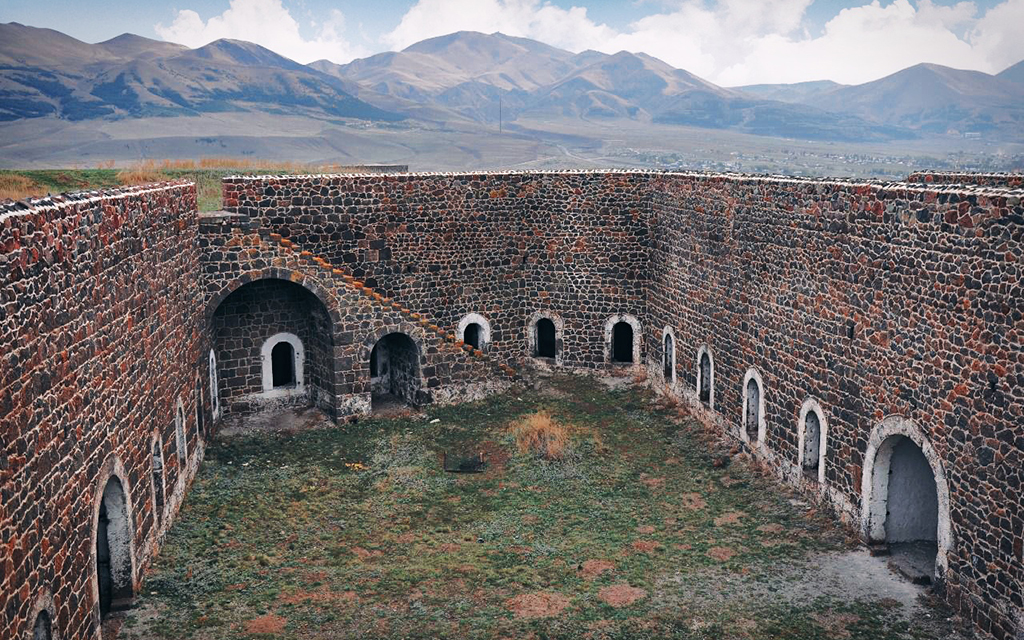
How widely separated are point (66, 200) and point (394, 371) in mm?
12018

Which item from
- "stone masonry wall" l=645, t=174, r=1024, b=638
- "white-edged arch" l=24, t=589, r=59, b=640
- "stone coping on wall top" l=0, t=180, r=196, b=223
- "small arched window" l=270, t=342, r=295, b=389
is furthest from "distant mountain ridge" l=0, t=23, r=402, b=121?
"white-edged arch" l=24, t=589, r=59, b=640

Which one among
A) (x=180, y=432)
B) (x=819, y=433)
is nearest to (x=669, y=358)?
(x=819, y=433)

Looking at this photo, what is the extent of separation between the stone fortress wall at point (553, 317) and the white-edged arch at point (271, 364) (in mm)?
73

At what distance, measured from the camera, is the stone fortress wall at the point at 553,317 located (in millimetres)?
9617

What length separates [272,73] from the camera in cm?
13662

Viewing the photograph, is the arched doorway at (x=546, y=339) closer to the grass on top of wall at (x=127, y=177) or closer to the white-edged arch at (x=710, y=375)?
the white-edged arch at (x=710, y=375)

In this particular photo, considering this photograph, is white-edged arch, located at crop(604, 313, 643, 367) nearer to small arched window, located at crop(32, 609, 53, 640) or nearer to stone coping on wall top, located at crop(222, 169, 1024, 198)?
stone coping on wall top, located at crop(222, 169, 1024, 198)

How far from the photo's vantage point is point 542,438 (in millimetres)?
17906

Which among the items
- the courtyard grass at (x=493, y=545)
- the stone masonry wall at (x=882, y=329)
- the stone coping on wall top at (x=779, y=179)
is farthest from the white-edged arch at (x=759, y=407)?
the stone coping on wall top at (x=779, y=179)

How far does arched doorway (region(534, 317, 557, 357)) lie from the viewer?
23.5 metres

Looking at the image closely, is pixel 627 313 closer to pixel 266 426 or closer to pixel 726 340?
pixel 726 340

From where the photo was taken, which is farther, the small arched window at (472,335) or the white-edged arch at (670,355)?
the small arched window at (472,335)

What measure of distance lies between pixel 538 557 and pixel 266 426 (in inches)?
333

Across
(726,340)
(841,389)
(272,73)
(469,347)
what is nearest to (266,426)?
(469,347)
